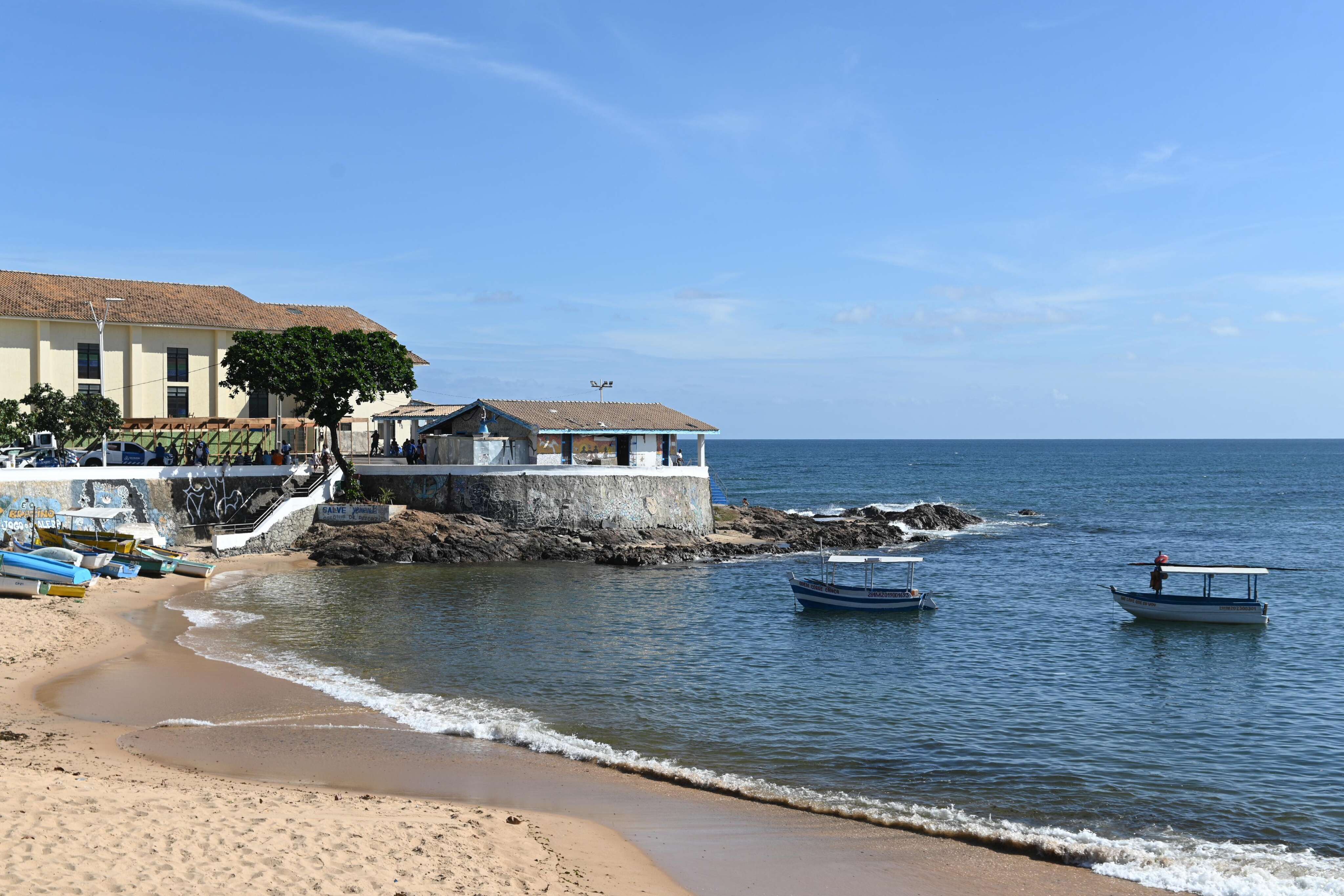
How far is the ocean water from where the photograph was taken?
1719 cm

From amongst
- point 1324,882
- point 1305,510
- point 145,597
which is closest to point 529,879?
point 1324,882

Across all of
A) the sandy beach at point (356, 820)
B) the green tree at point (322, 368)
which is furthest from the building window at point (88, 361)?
the sandy beach at point (356, 820)

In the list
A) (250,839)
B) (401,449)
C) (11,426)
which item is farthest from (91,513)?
(250,839)

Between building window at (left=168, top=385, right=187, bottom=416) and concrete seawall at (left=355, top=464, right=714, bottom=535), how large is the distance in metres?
13.7

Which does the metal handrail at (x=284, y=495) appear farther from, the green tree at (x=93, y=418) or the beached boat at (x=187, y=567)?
the green tree at (x=93, y=418)

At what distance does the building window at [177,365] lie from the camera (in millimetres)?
57219

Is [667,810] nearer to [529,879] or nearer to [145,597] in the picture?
[529,879]

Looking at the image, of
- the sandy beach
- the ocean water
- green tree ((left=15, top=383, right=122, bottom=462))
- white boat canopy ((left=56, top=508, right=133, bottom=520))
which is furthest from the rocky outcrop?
the sandy beach

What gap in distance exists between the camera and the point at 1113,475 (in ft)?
461

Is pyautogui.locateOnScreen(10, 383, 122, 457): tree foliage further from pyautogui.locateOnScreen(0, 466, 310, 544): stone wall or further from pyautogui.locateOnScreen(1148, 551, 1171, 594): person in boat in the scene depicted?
pyautogui.locateOnScreen(1148, 551, 1171, 594): person in boat

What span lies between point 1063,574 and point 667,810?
36.6m

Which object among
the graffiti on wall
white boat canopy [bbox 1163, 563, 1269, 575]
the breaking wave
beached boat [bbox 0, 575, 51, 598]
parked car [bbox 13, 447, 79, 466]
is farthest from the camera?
the graffiti on wall

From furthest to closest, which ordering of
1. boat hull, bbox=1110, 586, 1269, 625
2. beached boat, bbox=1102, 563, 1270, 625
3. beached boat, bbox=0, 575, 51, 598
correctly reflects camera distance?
boat hull, bbox=1110, 586, 1269, 625 → beached boat, bbox=1102, 563, 1270, 625 → beached boat, bbox=0, 575, 51, 598

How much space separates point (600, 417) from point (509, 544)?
9.64m
